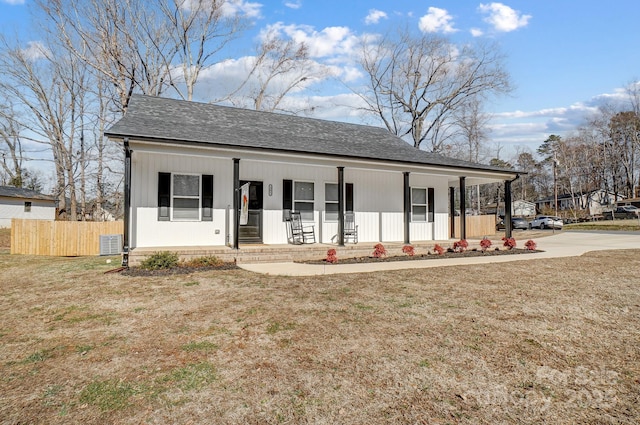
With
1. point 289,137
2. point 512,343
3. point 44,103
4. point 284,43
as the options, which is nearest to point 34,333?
point 512,343

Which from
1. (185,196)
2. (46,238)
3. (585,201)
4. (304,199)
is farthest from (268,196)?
(585,201)

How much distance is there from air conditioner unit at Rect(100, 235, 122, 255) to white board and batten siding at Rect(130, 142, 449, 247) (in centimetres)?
339

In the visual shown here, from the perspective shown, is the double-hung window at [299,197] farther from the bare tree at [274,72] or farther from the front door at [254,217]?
the bare tree at [274,72]

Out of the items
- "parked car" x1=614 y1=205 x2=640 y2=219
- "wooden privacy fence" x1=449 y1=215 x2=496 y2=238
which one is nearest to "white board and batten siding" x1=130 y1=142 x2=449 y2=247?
"wooden privacy fence" x1=449 y1=215 x2=496 y2=238

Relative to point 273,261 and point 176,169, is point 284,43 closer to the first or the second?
point 176,169

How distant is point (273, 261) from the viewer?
9344 millimetres

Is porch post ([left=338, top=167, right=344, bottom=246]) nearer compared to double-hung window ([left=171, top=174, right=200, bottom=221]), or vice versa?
double-hung window ([left=171, top=174, right=200, bottom=221])

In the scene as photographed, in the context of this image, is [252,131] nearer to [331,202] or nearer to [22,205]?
[331,202]

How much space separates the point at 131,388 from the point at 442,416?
7.78ft

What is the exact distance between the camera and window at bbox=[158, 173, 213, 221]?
9805 mm

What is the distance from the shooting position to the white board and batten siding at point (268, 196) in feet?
31.4

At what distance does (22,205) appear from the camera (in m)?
28.5

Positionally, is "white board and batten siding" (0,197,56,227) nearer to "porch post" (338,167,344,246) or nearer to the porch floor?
the porch floor

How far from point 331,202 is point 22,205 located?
1178 inches
